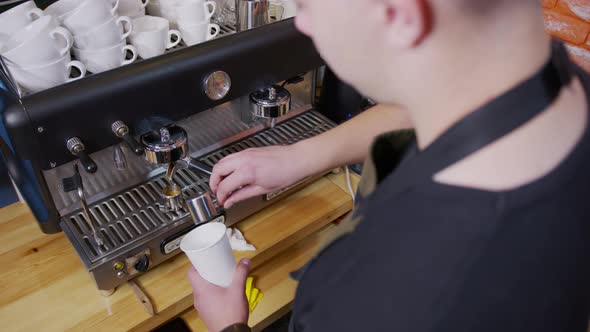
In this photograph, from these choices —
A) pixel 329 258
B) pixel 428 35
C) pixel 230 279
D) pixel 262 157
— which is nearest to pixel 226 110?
pixel 262 157

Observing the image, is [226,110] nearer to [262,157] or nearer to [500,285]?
[262,157]

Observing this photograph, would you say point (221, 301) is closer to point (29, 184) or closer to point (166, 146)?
point (166, 146)

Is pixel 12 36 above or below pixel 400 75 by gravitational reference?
below

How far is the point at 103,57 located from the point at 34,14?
0.12 m

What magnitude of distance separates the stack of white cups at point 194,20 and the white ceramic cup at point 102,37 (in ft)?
0.36

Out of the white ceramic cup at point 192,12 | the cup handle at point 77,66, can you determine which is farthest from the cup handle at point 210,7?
the cup handle at point 77,66

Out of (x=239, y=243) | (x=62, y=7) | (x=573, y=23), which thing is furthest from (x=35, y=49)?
(x=573, y=23)

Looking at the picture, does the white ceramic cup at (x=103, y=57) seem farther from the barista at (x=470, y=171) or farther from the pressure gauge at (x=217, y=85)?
the barista at (x=470, y=171)

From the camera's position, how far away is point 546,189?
312 millimetres

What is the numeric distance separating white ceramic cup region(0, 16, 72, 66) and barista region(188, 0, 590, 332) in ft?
1.56

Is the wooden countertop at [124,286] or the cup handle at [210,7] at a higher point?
the cup handle at [210,7]

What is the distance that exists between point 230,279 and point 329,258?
0.32m

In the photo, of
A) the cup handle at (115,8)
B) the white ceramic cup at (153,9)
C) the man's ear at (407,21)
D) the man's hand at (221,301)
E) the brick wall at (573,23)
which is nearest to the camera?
the man's ear at (407,21)

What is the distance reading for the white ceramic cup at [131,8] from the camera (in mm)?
811
